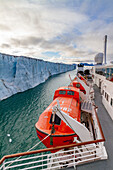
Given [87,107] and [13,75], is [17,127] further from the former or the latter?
[13,75]

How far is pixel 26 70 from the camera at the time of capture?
25484 mm

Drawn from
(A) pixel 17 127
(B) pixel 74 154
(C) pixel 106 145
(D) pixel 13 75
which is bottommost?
(A) pixel 17 127

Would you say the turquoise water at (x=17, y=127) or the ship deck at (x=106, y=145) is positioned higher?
the ship deck at (x=106, y=145)

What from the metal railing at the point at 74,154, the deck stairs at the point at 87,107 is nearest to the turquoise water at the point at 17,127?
the metal railing at the point at 74,154

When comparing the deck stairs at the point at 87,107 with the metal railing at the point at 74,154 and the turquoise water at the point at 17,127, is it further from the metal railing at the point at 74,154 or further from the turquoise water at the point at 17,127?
the turquoise water at the point at 17,127

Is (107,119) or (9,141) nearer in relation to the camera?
(107,119)

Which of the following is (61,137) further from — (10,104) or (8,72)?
(8,72)

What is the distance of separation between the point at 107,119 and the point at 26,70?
76.0ft

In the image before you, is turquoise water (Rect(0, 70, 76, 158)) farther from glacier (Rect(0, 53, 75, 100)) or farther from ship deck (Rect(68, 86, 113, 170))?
ship deck (Rect(68, 86, 113, 170))

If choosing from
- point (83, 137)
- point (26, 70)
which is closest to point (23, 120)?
point (83, 137)

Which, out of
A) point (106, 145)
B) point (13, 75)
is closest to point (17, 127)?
point (106, 145)

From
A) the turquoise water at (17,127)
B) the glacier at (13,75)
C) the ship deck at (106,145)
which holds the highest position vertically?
the glacier at (13,75)

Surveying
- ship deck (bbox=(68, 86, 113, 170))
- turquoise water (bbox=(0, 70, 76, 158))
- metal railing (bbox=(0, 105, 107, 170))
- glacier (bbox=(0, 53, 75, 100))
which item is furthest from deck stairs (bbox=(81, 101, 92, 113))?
glacier (bbox=(0, 53, 75, 100))

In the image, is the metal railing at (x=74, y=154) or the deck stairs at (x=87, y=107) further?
the deck stairs at (x=87, y=107)
